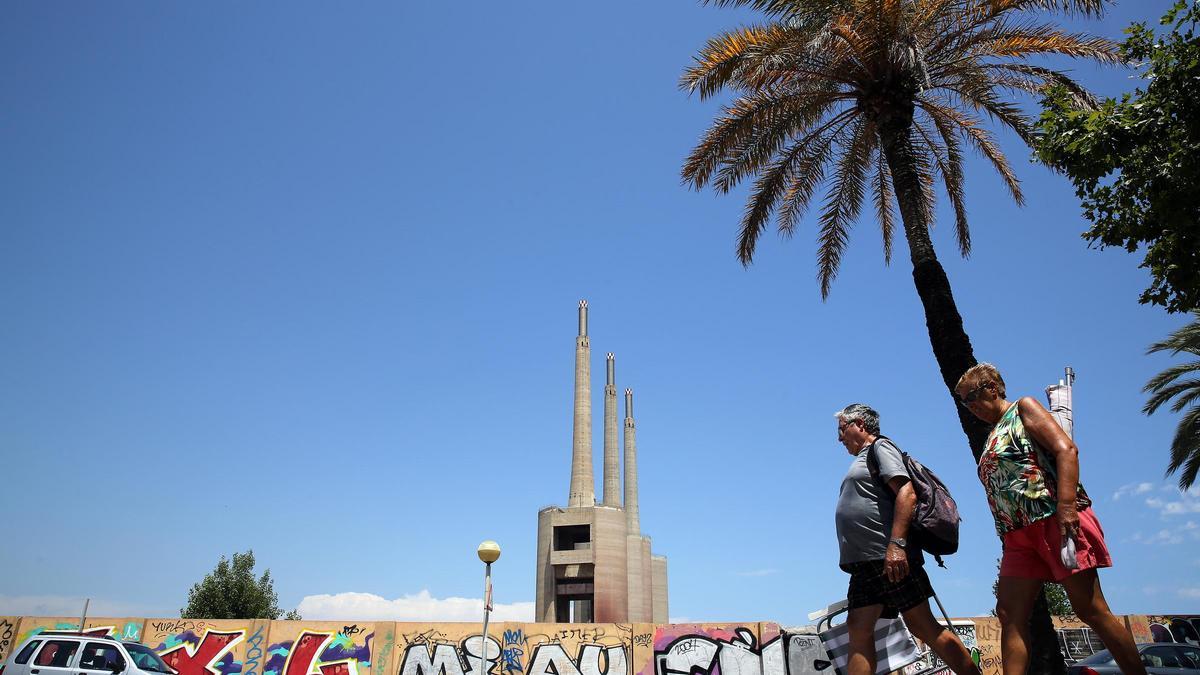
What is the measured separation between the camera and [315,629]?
18.8 metres

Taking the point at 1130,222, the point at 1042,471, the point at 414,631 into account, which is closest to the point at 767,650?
the point at 414,631

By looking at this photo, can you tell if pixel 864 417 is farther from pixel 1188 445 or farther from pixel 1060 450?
pixel 1188 445

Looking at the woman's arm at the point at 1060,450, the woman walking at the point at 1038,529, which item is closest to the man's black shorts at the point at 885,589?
the woman walking at the point at 1038,529

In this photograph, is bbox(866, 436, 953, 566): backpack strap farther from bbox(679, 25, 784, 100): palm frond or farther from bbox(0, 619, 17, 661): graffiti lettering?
bbox(0, 619, 17, 661): graffiti lettering

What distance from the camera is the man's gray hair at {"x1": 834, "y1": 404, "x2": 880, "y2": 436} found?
4.62m

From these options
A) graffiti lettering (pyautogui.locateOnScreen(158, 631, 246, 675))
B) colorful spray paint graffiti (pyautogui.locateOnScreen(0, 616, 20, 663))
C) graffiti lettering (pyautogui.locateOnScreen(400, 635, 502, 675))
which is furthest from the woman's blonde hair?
colorful spray paint graffiti (pyautogui.locateOnScreen(0, 616, 20, 663))

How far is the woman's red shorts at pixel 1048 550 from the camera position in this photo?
343 centimetres

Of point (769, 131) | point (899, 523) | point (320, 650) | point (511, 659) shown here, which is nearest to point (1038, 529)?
point (899, 523)

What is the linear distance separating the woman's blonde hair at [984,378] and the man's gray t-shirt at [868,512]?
21.2 inches

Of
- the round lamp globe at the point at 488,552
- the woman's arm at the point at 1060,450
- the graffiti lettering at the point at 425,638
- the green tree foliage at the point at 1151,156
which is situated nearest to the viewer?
the woman's arm at the point at 1060,450

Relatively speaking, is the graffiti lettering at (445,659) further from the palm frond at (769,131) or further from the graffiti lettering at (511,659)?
the palm frond at (769,131)

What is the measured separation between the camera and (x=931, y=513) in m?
4.07

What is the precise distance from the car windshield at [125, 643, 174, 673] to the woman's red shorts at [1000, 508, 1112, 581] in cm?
1309

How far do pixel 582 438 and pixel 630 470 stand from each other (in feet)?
46.7
